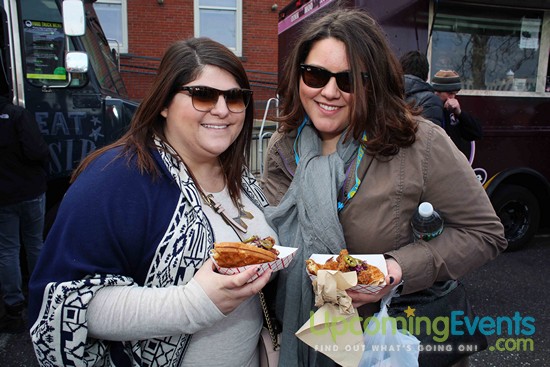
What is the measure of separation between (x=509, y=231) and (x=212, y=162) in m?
5.23

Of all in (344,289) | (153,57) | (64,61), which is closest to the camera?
(344,289)

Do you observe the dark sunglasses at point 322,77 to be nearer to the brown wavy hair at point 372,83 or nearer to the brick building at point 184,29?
the brown wavy hair at point 372,83

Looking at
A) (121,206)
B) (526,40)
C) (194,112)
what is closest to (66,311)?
(121,206)

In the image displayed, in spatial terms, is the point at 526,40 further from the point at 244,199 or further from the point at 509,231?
the point at 244,199

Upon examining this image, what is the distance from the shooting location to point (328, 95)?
5.42 feet

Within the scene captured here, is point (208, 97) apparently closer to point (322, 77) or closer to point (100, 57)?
point (322, 77)

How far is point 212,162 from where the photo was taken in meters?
1.70

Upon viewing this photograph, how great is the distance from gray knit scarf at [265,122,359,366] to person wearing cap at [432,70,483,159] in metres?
3.05

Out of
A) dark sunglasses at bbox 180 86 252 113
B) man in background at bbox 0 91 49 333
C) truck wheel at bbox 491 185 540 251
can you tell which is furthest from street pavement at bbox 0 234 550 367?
dark sunglasses at bbox 180 86 252 113

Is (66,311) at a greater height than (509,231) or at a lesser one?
greater

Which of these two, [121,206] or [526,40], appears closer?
[121,206]

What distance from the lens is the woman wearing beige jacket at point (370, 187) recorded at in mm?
1587

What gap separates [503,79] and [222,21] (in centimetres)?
778

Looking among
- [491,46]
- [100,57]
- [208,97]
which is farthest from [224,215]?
[491,46]
